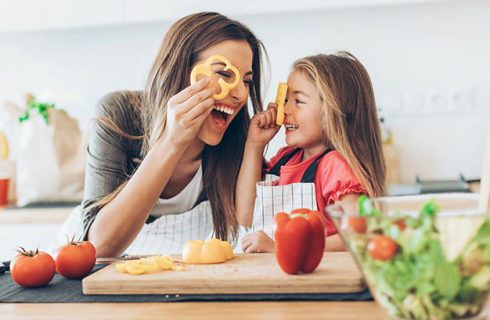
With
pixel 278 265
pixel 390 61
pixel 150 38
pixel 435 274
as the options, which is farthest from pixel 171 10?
pixel 435 274

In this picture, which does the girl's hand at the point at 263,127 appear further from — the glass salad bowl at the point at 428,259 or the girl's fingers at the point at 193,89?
the glass salad bowl at the point at 428,259

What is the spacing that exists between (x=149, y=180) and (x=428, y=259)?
979 millimetres

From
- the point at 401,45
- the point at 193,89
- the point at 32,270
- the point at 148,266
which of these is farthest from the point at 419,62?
the point at 32,270

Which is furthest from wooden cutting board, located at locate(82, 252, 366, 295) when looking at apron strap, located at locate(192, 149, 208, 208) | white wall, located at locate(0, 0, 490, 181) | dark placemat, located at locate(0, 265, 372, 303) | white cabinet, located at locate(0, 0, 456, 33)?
white wall, located at locate(0, 0, 490, 181)

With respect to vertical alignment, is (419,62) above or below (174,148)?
above

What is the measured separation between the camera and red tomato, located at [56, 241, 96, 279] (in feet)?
4.04

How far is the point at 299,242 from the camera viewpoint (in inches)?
44.2

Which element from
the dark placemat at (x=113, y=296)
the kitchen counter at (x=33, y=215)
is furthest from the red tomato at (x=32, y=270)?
the kitchen counter at (x=33, y=215)

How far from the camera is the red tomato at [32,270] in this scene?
116 centimetres

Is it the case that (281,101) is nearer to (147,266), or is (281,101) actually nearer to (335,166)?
(335,166)

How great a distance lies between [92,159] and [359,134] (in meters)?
0.73

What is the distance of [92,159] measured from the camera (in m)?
1.85

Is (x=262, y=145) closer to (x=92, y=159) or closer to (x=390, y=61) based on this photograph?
(x=92, y=159)

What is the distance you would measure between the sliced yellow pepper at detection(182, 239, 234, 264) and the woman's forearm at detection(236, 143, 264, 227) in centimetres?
60
